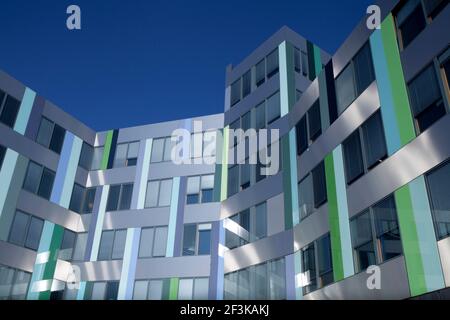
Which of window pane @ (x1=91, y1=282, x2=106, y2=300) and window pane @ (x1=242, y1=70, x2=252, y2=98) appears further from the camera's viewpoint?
window pane @ (x1=242, y1=70, x2=252, y2=98)

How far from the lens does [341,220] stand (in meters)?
16.4

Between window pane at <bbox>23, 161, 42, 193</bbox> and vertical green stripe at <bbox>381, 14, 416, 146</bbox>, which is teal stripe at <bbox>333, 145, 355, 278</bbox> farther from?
window pane at <bbox>23, 161, 42, 193</bbox>

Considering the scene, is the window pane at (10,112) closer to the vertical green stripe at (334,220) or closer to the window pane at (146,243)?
the window pane at (146,243)

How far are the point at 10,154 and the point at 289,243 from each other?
17.6 metres

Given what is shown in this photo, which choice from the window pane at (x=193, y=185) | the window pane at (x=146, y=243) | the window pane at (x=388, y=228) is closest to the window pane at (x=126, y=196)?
the window pane at (x=146, y=243)

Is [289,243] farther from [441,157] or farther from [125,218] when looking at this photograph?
[125,218]

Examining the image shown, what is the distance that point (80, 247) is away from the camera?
1206 inches

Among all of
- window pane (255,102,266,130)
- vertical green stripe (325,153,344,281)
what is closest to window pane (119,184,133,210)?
window pane (255,102,266,130)

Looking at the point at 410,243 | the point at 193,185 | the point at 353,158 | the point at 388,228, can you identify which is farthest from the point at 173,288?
the point at 410,243

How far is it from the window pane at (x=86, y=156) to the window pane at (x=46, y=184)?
3.30 m

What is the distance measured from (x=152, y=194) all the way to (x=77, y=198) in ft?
18.4

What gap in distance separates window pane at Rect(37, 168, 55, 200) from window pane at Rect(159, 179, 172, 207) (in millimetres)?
7371

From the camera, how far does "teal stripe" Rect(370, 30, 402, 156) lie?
14.1 m

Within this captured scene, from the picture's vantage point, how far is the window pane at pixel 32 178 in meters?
27.4
